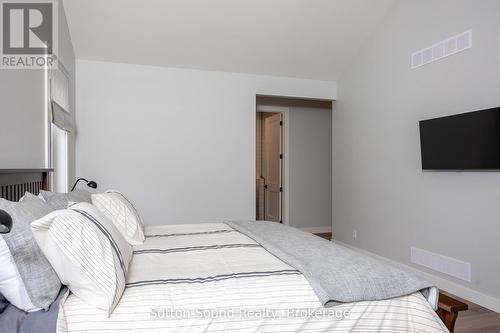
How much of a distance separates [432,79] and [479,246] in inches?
63.7

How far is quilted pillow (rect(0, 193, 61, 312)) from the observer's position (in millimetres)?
1272

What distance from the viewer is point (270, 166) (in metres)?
6.77

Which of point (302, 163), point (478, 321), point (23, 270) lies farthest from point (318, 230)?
point (23, 270)

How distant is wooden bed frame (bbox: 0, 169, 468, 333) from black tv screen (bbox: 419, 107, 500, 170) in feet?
5.04

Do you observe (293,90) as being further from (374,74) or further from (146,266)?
(146,266)

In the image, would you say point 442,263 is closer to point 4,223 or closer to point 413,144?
point 413,144

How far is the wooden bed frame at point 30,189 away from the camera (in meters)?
1.67

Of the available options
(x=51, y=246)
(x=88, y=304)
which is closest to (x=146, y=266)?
(x=88, y=304)

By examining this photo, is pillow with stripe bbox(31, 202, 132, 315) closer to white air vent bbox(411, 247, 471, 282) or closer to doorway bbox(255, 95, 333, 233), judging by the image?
white air vent bbox(411, 247, 471, 282)

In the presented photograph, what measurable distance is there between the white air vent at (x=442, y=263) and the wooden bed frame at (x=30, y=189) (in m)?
1.60
